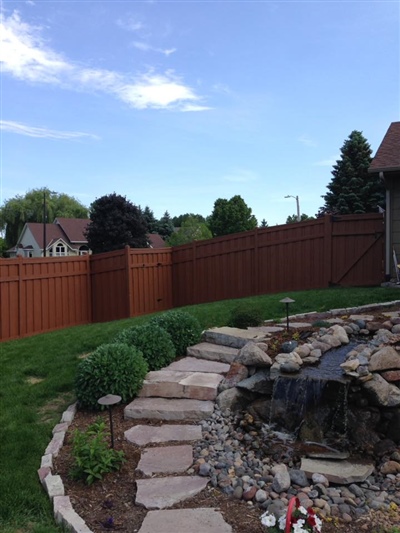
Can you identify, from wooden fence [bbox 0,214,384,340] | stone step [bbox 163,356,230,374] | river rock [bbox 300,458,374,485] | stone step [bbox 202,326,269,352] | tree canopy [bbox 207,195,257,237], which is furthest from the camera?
tree canopy [bbox 207,195,257,237]

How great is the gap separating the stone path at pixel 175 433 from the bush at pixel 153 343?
118 millimetres

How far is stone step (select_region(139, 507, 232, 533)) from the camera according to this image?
7.24 feet

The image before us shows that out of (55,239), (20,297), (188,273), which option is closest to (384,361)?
(20,297)

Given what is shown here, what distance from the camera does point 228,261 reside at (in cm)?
1029

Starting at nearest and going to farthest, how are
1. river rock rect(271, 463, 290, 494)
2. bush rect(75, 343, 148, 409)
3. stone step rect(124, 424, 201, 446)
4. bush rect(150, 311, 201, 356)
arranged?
1. river rock rect(271, 463, 290, 494)
2. stone step rect(124, 424, 201, 446)
3. bush rect(75, 343, 148, 409)
4. bush rect(150, 311, 201, 356)

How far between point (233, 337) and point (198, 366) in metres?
0.63

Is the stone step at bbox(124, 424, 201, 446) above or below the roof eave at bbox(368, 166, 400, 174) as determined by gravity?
below

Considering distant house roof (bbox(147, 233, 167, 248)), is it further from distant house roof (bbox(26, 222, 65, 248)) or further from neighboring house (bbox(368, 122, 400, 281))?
neighboring house (bbox(368, 122, 400, 281))

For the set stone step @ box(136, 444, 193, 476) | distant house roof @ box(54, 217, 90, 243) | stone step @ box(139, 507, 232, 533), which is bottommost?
stone step @ box(139, 507, 232, 533)

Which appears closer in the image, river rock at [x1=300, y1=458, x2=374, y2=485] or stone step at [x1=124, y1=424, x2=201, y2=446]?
river rock at [x1=300, y1=458, x2=374, y2=485]

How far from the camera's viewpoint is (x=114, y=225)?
81.9 feet

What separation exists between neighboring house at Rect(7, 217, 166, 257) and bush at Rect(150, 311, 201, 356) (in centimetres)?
3301

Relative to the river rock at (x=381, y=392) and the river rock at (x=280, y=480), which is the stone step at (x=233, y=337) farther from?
the river rock at (x=280, y=480)

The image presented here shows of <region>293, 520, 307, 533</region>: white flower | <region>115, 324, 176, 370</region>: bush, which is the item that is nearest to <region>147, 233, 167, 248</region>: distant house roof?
<region>115, 324, 176, 370</region>: bush
